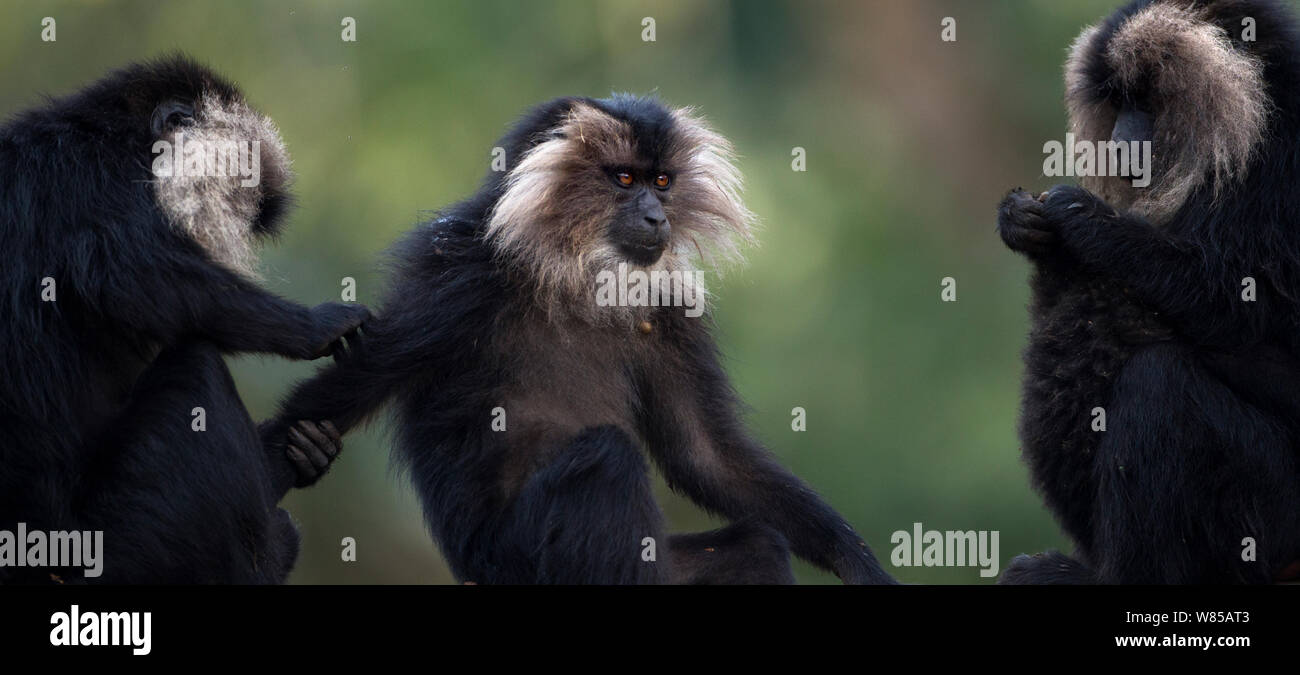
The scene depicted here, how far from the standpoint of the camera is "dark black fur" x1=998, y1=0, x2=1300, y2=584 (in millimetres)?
6770

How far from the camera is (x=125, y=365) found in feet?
22.2

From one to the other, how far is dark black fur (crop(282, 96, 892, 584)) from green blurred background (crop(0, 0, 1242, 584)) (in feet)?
26.4

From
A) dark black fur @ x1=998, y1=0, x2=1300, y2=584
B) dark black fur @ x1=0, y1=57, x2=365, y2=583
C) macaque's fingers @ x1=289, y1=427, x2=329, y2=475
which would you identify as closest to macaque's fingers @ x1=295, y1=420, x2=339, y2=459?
macaque's fingers @ x1=289, y1=427, x2=329, y2=475

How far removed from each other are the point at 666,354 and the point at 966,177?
14.4 meters

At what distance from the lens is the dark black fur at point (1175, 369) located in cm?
677

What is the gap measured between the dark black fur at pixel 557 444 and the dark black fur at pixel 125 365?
390mm

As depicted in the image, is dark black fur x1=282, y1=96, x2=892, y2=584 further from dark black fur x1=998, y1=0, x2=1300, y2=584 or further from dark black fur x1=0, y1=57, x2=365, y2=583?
→ dark black fur x1=998, y1=0, x2=1300, y2=584

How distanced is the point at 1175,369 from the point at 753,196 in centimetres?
873

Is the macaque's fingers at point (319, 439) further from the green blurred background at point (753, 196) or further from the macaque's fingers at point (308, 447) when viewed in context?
the green blurred background at point (753, 196)

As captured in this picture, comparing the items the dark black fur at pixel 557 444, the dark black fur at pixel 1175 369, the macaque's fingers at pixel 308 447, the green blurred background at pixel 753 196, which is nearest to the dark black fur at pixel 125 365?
the macaque's fingers at pixel 308 447

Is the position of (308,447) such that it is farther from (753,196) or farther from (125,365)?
(753,196)

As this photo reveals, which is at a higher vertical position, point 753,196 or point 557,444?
point 753,196

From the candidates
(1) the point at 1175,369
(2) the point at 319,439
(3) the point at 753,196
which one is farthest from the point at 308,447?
(3) the point at 753,196
